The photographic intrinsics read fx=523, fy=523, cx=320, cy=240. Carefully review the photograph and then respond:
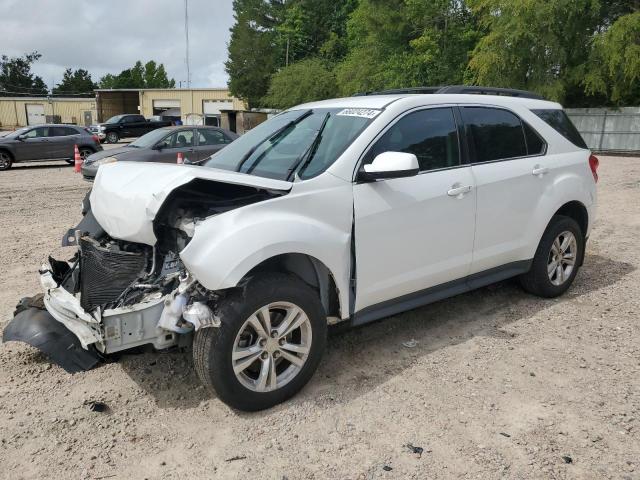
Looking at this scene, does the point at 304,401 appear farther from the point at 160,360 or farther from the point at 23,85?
the point at 23,85

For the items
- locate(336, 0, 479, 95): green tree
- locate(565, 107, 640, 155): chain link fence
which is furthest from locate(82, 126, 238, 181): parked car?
locate(336, 0, 479, 95): green tree

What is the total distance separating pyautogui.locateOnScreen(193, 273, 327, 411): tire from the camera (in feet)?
9.50

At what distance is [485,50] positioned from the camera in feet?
86.1

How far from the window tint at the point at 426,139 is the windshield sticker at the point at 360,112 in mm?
160

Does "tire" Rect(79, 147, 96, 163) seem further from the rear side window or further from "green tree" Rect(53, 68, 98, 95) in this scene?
"green tree" Rect(53, 68, 98, 95)

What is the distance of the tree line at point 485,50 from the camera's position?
23.6 meters

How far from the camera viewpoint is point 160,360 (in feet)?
12.3

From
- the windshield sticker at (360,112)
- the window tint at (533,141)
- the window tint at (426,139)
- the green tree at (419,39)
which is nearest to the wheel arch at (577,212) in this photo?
the window tint at (533,141)

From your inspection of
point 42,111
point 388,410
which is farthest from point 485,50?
point 42,111

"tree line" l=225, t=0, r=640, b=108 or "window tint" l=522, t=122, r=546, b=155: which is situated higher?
"tree line" l=225, t=0, r=640, b=108

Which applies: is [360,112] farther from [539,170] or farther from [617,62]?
[617,62]

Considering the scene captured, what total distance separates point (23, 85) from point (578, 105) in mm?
99980

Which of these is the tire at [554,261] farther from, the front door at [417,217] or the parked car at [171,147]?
the parked car at [171,147]

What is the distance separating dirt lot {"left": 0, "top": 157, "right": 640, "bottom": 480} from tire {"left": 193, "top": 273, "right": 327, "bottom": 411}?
154mm
